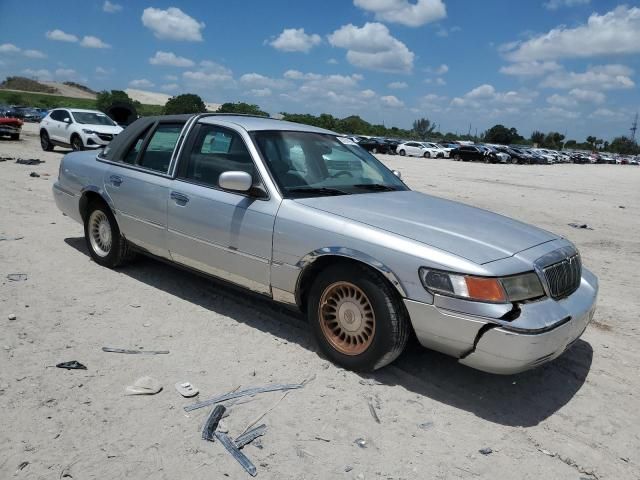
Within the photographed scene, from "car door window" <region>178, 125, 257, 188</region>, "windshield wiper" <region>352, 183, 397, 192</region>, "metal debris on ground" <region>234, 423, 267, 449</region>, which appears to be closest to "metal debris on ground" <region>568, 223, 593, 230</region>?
"windshield wiper" <region>352, 183, 397, 192</region>

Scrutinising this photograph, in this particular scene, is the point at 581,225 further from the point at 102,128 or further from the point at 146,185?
the point at 102,128

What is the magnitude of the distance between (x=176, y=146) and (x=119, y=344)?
5.97 ft

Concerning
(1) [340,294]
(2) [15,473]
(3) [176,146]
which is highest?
(3) [176,146]

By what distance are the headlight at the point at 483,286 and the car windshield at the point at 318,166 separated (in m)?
1.25

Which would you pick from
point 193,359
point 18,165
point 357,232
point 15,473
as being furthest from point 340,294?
point 18,165

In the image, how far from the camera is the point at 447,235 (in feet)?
11.1

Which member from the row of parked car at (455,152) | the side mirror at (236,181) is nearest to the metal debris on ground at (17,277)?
the side mirror at (236,181)

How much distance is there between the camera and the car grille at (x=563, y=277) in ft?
10.9

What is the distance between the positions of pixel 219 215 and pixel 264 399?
1.54m

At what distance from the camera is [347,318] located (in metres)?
3.59

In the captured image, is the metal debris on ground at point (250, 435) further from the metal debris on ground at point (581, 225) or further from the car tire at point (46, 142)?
the car tire at point (46, 142)

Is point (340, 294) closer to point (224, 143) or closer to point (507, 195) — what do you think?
point (224, 143)

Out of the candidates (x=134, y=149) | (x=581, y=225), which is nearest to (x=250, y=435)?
(x=134, y=149)

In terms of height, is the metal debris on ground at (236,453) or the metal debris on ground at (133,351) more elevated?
the metal debris on ground at (133,351)
